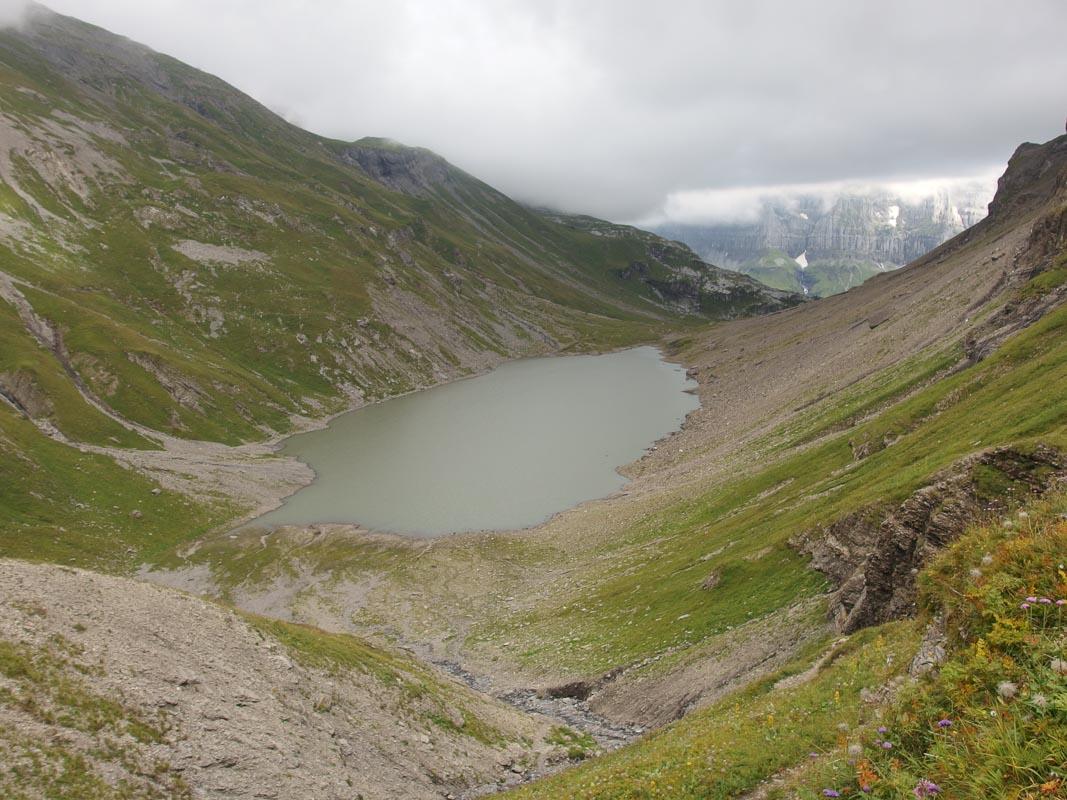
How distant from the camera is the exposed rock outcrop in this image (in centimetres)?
2105

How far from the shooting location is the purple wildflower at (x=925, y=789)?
659 cm

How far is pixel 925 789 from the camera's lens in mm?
6781

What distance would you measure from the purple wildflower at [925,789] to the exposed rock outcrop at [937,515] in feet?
50.8

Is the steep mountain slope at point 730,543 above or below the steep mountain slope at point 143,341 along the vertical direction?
below

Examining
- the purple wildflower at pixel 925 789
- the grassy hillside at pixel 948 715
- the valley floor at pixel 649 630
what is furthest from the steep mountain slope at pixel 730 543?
the purple wildflower at pixel 925 789

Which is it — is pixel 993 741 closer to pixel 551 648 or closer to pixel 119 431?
pixel 551 648

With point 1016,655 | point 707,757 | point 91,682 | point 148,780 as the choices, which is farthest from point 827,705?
point 91,682

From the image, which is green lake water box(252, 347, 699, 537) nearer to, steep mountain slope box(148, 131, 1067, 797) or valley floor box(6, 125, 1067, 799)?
steep mountain slope box(148, 131, 1067, 797)

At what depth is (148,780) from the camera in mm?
18188

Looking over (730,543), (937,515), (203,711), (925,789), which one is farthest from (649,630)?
(925,789)

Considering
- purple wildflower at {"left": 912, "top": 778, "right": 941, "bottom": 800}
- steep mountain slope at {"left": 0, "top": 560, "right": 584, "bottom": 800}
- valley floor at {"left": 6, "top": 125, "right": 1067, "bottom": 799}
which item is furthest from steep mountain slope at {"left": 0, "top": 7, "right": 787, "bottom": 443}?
purple wildflower at {"left": 912, "top": 778, "right": 941, "bottom": 800}

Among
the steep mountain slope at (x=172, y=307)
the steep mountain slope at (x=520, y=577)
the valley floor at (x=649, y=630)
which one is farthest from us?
the steep mountain slope at (x=172, y=307)

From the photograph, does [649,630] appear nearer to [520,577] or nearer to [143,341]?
[520,577]

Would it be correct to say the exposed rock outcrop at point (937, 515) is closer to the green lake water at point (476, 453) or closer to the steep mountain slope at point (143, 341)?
the green lake water at point (476, 453)
